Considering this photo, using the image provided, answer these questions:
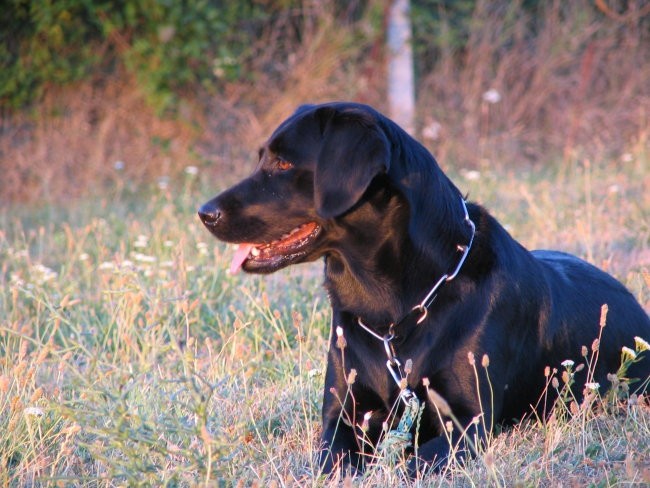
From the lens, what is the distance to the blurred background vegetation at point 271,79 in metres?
9.19

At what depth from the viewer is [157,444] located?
2314mm

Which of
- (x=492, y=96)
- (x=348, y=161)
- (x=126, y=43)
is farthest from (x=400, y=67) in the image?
(x=348, y=161)

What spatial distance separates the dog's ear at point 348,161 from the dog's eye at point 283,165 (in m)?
0.17

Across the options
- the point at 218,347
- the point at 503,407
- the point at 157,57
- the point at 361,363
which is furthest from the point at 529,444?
the point at 157,57

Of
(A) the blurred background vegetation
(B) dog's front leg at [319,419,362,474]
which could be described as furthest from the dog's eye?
(A) the blurred background vegetation

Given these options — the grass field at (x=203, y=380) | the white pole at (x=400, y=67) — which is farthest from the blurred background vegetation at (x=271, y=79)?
the grass field at (x=203, y=380)

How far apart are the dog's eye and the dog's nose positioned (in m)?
0.27

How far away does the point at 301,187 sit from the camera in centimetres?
304

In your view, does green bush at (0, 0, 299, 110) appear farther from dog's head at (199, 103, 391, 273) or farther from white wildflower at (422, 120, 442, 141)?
dog's head at (199, 103, 391, 273)

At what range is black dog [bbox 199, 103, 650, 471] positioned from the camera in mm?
2916

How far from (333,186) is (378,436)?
0.96 metres

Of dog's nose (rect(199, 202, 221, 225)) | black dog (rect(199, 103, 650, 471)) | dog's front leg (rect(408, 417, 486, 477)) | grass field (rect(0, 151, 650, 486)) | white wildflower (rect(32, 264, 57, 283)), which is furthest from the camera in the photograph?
white wildflower (rect(32, 264, 57, 283))

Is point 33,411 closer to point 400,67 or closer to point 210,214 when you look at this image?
point 210,214

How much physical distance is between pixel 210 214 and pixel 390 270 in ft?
2.24
